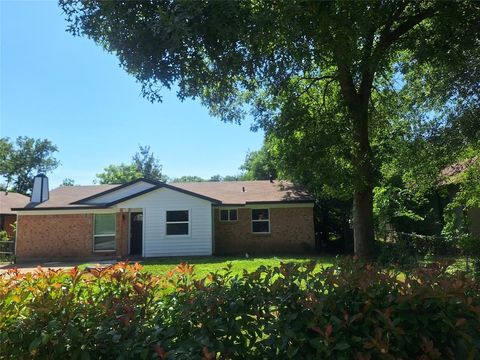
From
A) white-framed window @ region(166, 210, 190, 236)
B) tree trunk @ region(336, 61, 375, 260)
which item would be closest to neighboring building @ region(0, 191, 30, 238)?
white-framed window @ region(166, 210, 190, 236)

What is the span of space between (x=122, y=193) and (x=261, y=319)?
20.3 meters

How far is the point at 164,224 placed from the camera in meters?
21.1

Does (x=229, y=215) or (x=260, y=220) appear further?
(x=229, y=215)

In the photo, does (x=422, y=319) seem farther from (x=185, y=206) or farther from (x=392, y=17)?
(x=185, y=206)

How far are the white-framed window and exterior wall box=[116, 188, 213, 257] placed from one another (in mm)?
186

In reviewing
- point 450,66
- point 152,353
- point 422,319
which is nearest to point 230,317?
point 152,353

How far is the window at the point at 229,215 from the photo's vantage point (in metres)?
22.5

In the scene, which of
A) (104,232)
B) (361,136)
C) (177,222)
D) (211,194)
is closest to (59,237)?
(104,232)

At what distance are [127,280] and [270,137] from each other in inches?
275

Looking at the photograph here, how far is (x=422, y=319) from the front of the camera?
3133 mm

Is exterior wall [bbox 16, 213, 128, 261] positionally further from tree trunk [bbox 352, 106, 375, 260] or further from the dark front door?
tree trunk [bbox 352, 106, 375, 260]

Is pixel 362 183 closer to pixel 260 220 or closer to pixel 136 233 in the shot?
pixel 260 220

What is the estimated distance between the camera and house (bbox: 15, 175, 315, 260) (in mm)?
21109

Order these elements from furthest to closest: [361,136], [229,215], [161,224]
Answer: [229,215]
[161,224]
[361,136]
